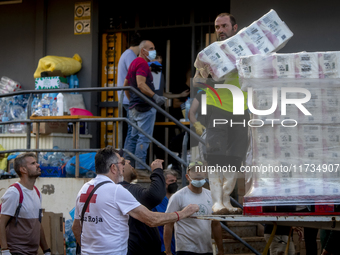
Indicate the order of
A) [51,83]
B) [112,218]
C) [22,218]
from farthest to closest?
[51,83], [22,218], [112,218]

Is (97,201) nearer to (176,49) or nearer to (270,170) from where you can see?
(270,170)

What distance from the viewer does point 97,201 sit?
3.94 metres

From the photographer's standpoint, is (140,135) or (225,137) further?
(140,135)

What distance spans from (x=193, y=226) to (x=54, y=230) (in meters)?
2.55

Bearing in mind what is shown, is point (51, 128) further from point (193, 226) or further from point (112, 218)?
point (112, 218)

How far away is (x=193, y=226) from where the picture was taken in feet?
17.4

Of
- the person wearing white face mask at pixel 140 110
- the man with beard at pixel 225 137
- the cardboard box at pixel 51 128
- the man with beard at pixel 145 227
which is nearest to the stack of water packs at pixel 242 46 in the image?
the man with beard at pixel 225 137

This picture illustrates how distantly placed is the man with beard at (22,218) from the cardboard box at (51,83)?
3.14m

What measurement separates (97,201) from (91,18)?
5.97m

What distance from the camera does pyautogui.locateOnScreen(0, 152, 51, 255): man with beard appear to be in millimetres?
5383

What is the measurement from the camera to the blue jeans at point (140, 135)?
6.54m

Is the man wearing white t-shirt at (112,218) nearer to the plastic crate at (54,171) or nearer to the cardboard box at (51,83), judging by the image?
the plastic crate at (54,171)

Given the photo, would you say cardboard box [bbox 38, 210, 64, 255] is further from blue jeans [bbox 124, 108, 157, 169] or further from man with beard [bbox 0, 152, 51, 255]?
blue jeans [bbox 124, 108, 157, 169]

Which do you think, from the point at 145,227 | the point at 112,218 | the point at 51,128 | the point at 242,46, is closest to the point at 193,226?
the point at 145,227
